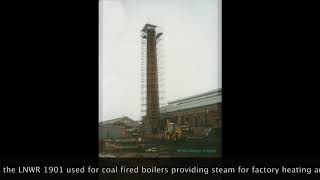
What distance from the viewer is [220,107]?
4961 millimetres

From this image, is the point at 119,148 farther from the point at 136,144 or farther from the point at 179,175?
the point at 179,175

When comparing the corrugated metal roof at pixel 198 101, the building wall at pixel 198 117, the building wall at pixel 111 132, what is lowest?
the building wall at pixel 111 132

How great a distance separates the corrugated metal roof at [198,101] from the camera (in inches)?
196

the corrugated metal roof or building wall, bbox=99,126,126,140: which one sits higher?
the corrugated metal roof

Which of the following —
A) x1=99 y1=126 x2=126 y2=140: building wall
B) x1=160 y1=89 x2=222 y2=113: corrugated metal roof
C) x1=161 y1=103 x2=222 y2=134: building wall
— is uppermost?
x1=160 y1=89 x2=222 y2=113: corrugated metal roof

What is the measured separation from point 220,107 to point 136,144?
114cm

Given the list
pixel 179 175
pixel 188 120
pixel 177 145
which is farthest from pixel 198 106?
pixel 179 175

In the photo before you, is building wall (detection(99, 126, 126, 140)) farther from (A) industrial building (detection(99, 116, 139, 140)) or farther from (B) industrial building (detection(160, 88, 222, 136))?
(B) industrial building (detection(160, 88, 222, 136))

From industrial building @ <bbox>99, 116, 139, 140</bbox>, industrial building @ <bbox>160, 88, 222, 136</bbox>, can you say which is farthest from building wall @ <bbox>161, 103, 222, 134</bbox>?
industrial building @ <bbox>99, 116, 139, 140</bbox>

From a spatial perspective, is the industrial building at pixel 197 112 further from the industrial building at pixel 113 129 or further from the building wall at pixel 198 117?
the industrial building at pixel 113 129

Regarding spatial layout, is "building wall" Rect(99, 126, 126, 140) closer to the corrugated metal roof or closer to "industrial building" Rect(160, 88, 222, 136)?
"industrial building" Rect(160, 88, 222, 136)

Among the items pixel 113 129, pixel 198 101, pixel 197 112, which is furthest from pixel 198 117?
pixel 113 129

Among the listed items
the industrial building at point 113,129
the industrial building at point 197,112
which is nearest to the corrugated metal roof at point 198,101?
the industrial building at point 197,112

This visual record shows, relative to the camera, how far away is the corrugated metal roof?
4.97 meters
